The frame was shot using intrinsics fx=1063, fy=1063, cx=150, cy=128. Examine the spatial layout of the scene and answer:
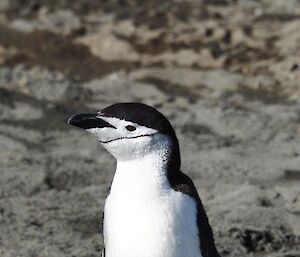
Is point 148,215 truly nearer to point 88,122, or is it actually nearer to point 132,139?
point 132,139

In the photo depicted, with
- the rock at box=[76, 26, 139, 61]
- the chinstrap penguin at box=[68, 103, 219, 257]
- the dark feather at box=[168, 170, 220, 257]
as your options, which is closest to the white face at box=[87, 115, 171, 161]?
the chinstrap penguin at box=[68, 103, 219, 257]

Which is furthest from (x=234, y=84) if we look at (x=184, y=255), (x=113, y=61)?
(x=184, y=255)

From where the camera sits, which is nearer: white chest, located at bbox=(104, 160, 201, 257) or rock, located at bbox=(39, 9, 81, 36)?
white chest, located at bbox=(104, 160, 201, 257)

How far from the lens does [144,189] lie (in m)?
3.72

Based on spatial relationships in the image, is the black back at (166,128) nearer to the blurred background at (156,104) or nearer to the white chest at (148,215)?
the white chest at (148,215)

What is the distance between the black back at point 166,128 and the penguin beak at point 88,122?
3cm

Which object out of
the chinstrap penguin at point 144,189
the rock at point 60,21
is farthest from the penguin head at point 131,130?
the rock at point 60,21

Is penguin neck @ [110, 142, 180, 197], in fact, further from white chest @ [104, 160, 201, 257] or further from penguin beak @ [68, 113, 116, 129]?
penguin beak @ [68, 113, 116, 129]

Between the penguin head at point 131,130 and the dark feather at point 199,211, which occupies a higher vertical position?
the penguin head at point 131,130

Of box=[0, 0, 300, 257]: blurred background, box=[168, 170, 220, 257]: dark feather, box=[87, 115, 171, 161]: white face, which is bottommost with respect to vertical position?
box=[0, 0, 300, 257]: blurred background

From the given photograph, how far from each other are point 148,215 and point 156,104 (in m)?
3.32

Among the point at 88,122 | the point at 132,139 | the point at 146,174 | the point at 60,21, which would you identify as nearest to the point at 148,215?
the point at 146,174

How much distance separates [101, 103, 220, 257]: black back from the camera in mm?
3748

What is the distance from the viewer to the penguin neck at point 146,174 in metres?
3.72
